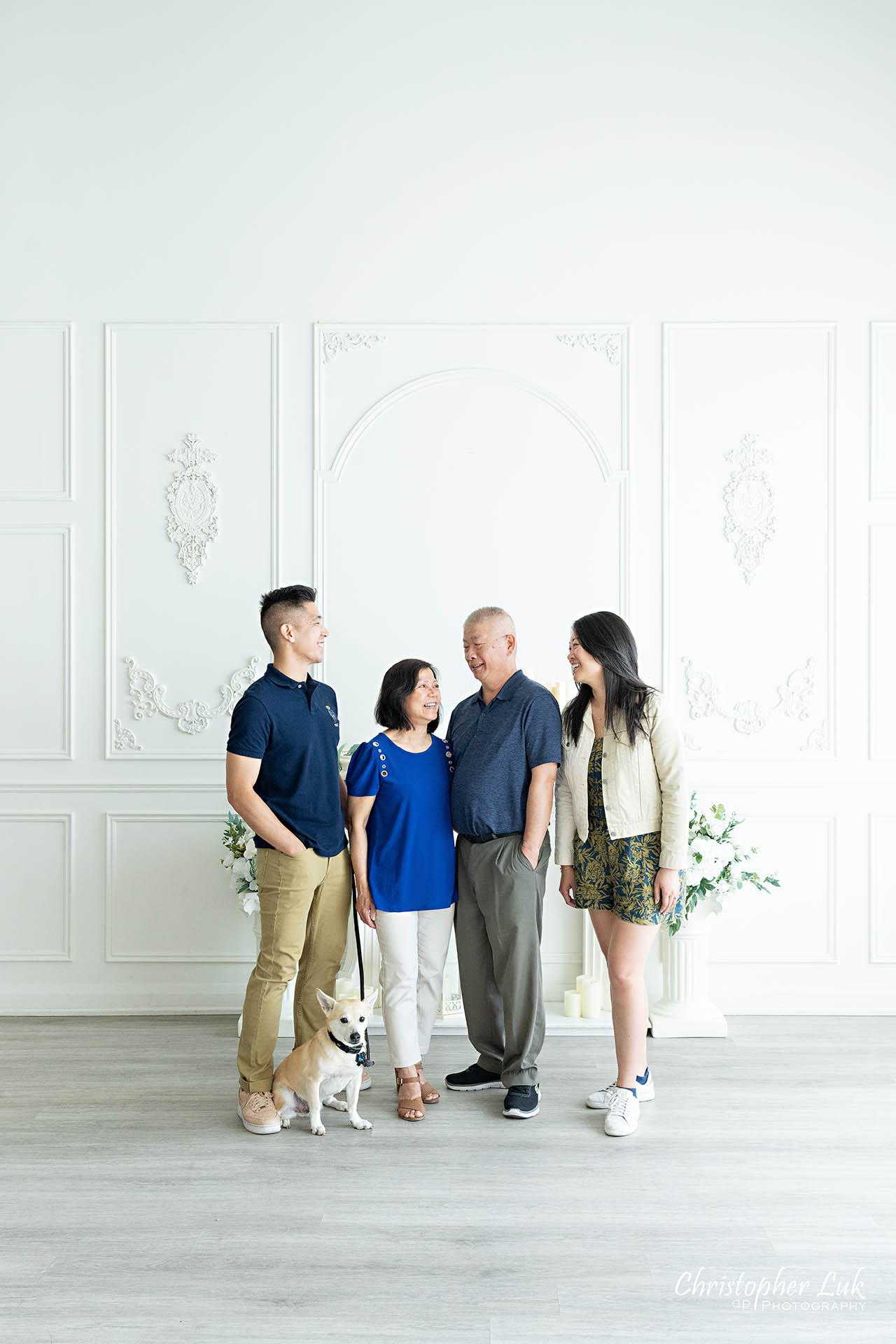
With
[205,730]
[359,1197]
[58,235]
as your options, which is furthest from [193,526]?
[359,1197]

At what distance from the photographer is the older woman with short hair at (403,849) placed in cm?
299

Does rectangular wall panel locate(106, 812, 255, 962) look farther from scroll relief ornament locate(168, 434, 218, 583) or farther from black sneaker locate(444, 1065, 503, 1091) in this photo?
black sneaker locate(444, 1065, 503, 1091)

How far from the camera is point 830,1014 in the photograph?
409cm

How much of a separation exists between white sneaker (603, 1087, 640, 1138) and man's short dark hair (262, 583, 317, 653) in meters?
1.73

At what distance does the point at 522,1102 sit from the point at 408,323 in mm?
3171

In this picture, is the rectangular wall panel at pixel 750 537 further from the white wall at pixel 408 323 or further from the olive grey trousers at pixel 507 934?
the olive grey trousers at pixel 507 934

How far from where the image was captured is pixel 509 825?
298 cm

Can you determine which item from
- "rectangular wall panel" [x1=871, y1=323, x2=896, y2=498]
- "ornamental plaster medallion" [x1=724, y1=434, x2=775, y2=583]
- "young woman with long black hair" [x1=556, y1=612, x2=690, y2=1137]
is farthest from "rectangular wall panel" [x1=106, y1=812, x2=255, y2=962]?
"rectangular wall panel" [x1=871, y1=323, x2=896, y2=498]

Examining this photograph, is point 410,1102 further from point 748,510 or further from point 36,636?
point 748,510

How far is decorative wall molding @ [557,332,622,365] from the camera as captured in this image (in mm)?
4211

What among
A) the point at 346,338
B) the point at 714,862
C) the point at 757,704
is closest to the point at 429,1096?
the point at 714,862

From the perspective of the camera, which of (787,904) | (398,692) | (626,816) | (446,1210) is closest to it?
(446,1210)

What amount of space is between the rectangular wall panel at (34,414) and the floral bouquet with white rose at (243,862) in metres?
1.69

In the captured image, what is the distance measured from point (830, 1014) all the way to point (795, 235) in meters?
3.42
